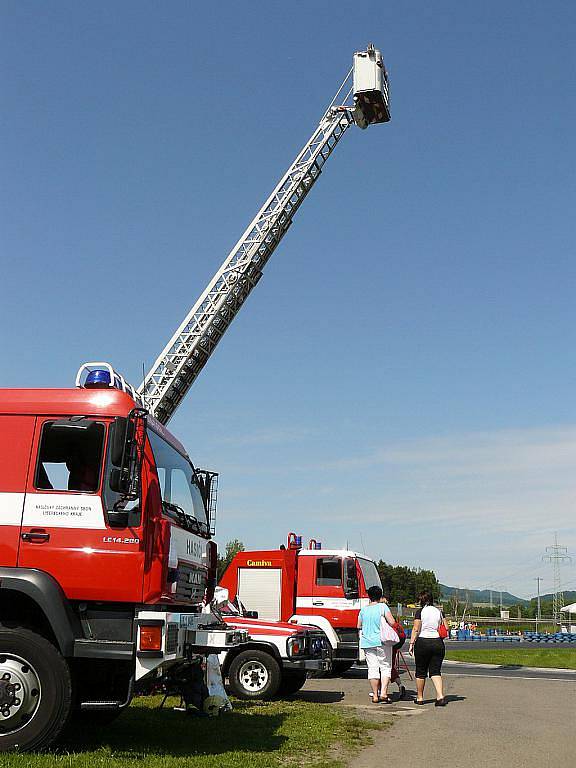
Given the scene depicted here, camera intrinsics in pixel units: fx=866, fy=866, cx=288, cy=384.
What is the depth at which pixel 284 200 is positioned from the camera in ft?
65.1

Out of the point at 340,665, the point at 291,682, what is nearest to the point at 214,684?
the point at 291,682

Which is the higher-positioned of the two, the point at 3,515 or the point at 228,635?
the point at 3,515

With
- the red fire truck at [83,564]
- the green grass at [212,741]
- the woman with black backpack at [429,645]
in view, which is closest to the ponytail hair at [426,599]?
the woman with black backpack at [429,645]

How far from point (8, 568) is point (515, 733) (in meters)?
6.10

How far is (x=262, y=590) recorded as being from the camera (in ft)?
56.6

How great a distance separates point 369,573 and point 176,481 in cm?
1033

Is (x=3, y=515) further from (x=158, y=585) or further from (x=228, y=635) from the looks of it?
(x=228, y=635)

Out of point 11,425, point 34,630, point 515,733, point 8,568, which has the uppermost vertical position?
point 11,425

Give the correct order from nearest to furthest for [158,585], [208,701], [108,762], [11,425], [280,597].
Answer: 1. [108,762]
2. [158,585]
3. [11,425]
4. [208,701]
5. [280,597]

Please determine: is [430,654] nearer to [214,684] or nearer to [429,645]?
[429,645]

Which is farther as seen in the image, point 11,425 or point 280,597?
point 280,597

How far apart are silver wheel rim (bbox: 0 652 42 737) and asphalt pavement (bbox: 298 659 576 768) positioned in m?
2.92

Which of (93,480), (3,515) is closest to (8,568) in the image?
(3,515)

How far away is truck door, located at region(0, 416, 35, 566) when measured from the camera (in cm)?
762
